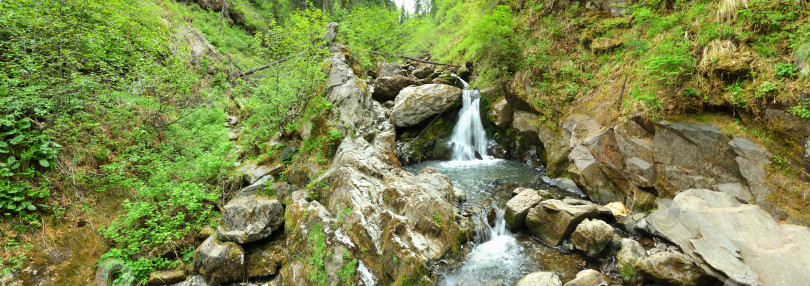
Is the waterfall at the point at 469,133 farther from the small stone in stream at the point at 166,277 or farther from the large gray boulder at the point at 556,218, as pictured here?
the small stone in stream at the point at 166,277

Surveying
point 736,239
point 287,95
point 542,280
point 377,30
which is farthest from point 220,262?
point 377,30

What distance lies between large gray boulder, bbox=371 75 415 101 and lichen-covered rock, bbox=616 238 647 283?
39.4ft

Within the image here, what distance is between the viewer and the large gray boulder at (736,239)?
3773 mm

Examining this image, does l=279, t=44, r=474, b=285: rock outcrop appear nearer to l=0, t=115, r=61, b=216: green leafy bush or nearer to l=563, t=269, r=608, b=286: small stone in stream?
l=563, t=269, r=608, b=286: small stone in stream

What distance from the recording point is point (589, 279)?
476cm

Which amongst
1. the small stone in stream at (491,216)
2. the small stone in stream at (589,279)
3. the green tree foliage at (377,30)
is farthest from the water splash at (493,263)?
the green tree foliage at (377,30)

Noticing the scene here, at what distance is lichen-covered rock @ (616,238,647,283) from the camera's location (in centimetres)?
478

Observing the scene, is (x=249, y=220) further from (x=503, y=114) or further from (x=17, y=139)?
(x=503, y=114)

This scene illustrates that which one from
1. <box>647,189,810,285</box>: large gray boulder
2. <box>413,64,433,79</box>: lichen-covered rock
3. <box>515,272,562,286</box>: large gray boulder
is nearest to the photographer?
<box>647,189,810,285</box>: large gray boulder

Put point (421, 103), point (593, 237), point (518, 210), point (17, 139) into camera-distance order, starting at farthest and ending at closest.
→ 1. point (421, 103)
2. point (518, 210)
3. point (593, 237)
4. point (17, 139)

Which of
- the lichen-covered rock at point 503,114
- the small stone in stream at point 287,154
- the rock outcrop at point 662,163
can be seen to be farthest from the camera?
the lichen-covered rock at point 503,114

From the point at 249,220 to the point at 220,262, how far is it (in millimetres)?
913

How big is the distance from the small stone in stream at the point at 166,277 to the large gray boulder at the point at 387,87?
11.3m

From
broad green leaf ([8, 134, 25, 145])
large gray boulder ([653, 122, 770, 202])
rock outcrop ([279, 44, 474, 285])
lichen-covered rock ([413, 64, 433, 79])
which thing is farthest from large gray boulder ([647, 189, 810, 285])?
lichen-covered rock ([413, 64, 433, 79])
